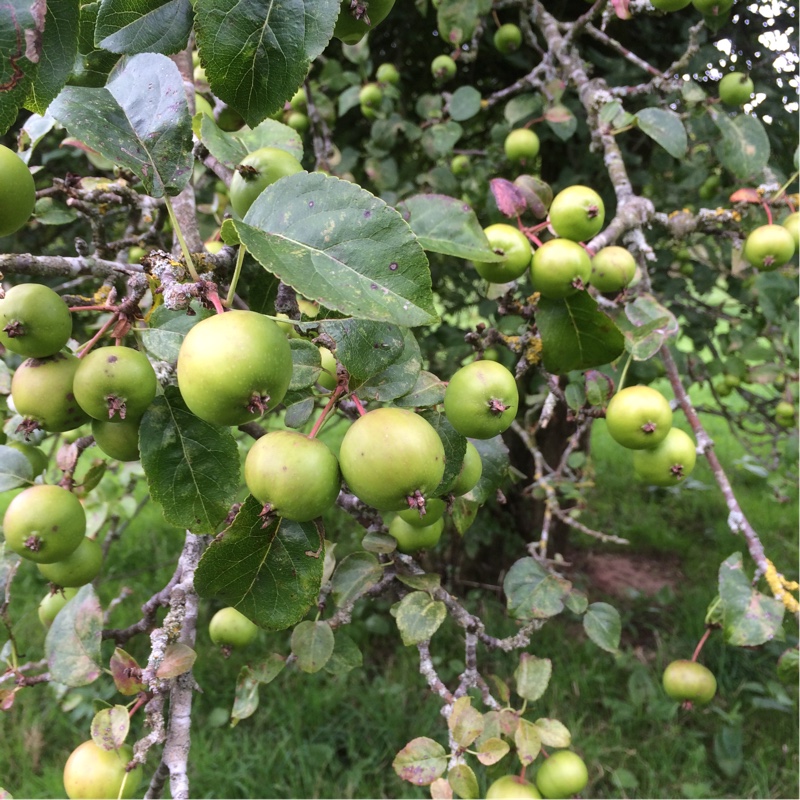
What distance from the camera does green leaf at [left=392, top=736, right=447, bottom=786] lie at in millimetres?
1223

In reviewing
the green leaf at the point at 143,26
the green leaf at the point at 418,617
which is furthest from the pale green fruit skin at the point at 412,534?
the green leaf at the point at 143,26

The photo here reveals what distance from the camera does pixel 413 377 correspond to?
0.97m

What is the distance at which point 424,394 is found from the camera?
41.6 inches

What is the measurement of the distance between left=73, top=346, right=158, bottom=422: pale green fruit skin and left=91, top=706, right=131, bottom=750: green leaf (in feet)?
1.96

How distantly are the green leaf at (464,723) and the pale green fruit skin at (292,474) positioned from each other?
24.2 inches

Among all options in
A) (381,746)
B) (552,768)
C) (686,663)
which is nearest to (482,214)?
(686,663)

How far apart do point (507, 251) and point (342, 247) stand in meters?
0.74

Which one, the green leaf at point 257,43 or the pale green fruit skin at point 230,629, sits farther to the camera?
the pale green fruit skin at point 230,629

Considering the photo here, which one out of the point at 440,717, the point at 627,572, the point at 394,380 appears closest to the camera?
the point at 394,380

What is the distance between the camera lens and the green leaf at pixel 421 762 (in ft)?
4.01

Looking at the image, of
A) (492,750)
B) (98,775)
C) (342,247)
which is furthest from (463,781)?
(342,247)

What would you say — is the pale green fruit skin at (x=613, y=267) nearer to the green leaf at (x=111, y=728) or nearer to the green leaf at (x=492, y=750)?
the green leaf at (x=492, y=750)

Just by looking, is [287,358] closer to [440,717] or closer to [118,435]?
[118,435]

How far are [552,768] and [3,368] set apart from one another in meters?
1.59
